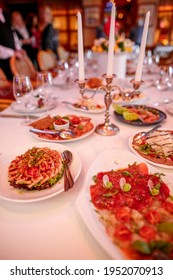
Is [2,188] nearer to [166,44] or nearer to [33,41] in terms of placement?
[33,41]

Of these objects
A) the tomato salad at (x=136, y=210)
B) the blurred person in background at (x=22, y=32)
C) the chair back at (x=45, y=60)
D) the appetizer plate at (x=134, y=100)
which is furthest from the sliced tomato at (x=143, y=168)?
the blurred person in background at (x=22, y=32)

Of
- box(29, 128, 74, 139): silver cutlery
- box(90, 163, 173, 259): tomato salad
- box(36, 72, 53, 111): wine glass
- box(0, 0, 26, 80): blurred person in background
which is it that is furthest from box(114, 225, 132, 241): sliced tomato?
box(0, 0, 26, 80): blurred person in background

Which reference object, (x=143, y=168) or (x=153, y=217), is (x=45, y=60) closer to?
(x=143, y=168)

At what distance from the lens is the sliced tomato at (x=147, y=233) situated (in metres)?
0.56

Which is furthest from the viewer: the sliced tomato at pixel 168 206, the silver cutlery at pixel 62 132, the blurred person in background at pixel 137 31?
the blurred person in background at pixel 137 31

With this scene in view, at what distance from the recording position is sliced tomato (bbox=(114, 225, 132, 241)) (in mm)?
561

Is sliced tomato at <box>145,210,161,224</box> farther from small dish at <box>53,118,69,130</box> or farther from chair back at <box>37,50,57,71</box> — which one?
chair back at <box>37,50,57,71</box>

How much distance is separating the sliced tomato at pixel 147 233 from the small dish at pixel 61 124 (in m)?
0.71

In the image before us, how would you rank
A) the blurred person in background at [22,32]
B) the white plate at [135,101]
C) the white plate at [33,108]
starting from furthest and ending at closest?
the blurred person in background at [22,32]
the white plate at [135,101]
the white plate at [33,108]

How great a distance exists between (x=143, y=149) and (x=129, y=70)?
2.01 m

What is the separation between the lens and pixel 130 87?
6.61ft

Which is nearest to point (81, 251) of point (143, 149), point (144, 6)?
point (143, 149)

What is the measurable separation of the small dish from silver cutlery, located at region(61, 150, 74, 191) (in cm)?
26

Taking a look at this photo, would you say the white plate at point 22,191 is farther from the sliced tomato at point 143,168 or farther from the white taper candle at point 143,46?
the white taper candle at point 143,46
